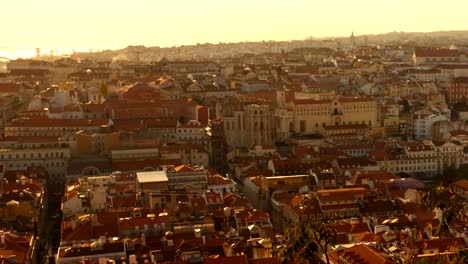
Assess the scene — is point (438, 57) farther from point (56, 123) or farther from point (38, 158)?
point (38, 158)

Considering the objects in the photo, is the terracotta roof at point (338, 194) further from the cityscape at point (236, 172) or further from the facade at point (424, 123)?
the facade at point (424, 123)

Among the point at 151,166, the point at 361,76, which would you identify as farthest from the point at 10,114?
the point at 361,76

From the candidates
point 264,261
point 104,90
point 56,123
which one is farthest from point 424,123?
point 264,261

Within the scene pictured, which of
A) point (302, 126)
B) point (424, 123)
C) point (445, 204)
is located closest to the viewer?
point (445, 204)

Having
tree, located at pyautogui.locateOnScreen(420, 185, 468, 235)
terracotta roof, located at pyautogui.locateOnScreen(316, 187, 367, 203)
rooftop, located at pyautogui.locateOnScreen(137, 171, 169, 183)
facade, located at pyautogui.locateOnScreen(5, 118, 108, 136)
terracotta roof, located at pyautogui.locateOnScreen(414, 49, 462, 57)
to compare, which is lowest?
terracotta roof, located at pyautogui.locateOnScreen(316, 187, 367, 203)

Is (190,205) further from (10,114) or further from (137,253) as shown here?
(10,114)

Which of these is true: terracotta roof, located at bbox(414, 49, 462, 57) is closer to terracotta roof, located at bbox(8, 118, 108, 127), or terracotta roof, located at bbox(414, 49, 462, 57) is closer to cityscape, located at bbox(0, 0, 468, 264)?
cityscape, located at bbox(0, 0, 468, 264)

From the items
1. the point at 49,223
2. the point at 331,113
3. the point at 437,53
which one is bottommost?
the point at 49,223

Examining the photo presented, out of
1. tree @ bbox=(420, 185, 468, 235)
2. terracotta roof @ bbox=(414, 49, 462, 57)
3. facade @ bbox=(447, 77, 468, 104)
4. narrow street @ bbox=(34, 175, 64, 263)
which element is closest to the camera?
tree @ bbox=(420, 185, 468, 235)

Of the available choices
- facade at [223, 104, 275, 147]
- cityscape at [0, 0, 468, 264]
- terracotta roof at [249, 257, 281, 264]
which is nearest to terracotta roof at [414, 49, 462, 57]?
cityscape at [0, 0, 468, 264]
